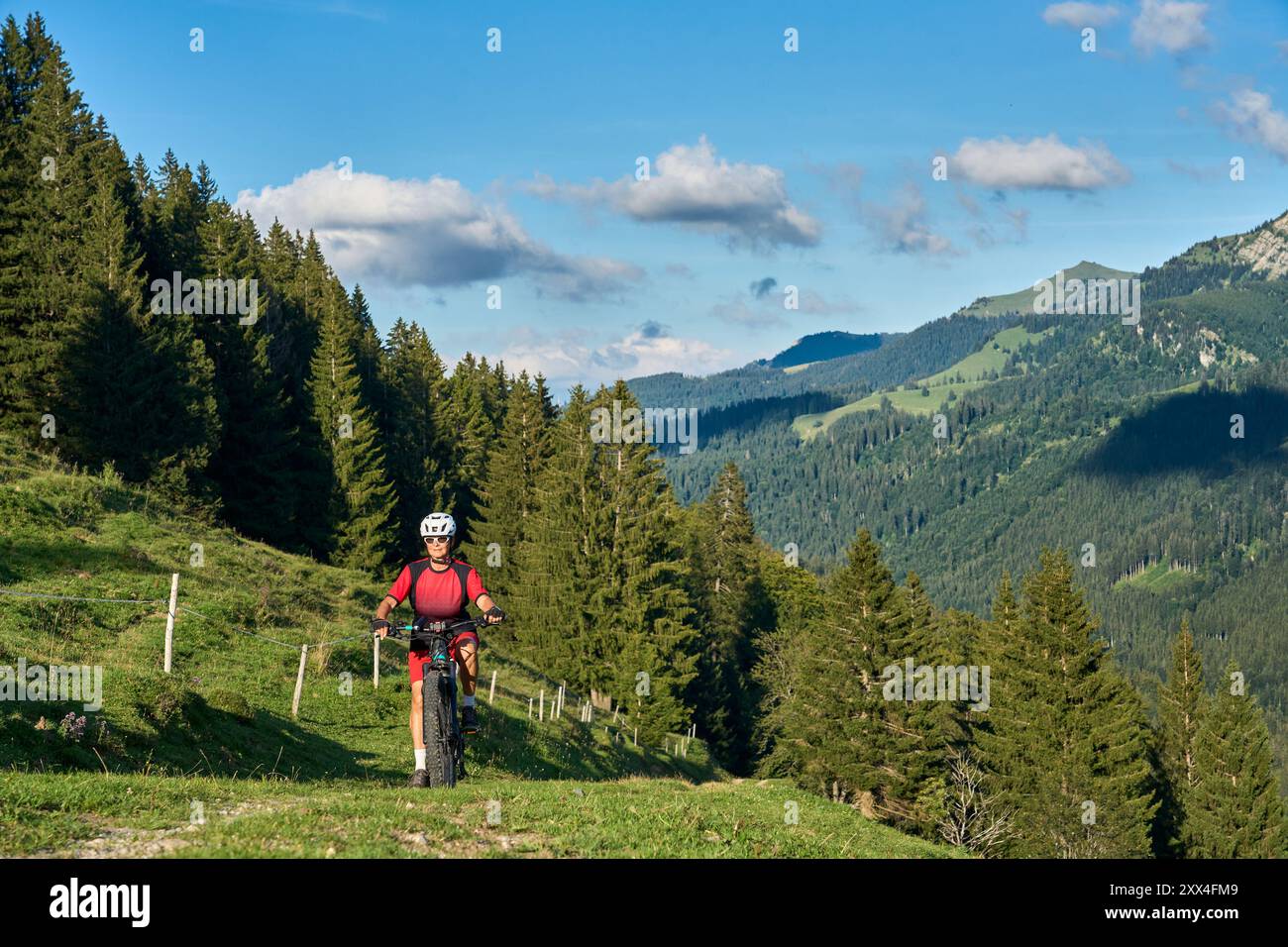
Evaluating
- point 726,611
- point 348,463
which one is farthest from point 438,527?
point 726,611

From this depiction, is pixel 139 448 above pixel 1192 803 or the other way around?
above

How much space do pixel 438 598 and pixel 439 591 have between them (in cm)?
9

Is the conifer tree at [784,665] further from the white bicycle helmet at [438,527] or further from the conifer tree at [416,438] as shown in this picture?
the white bicycle helmet at [438,527]

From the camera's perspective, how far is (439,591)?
42.1 feet

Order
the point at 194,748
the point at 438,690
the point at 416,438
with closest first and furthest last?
1. the point at 438,690
2. the point at 194,748
3. the point at 416,438

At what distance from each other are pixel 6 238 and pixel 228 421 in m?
13.7

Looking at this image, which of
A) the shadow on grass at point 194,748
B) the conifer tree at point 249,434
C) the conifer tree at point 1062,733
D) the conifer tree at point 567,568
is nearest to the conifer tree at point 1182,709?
the conifer tree at point 1062,733

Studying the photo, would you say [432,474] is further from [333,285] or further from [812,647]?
[812,647]

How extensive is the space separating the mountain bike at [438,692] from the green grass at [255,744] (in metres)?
0.43

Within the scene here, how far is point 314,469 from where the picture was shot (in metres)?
60.9

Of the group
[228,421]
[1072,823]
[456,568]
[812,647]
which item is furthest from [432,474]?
[456,568]

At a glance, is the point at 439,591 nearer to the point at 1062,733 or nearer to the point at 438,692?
the point at 438,692

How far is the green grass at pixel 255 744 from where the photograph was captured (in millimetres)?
9625
